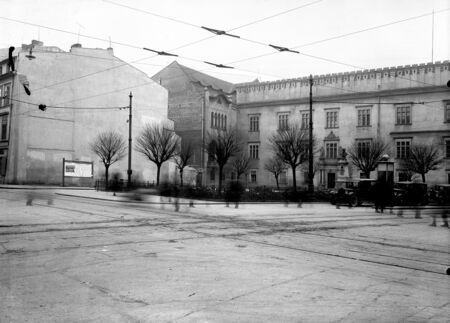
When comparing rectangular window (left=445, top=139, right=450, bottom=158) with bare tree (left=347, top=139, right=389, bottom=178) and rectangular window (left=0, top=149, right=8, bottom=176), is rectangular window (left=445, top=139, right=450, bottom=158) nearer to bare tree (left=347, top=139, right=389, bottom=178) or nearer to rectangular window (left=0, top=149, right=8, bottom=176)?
bare tree (left=347, top=139, right=389, bottom=178)

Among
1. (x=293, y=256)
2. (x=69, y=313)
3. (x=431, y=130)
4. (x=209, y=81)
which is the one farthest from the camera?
(x=209, y=81)

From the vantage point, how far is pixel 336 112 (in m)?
51.5

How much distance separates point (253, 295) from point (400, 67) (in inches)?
1878

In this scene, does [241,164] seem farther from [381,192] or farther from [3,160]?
[381,192]

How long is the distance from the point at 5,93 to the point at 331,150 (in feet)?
116

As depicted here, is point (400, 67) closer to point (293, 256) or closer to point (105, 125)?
point (105, 125)

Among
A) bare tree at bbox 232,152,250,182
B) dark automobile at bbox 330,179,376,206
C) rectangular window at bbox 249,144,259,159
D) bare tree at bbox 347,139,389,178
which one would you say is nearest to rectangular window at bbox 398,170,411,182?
bare tree at bbox 347,139,389,178

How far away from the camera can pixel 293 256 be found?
823 centimetres

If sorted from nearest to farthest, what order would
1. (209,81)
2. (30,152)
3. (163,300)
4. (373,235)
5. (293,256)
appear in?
(163,300)
(293,256)
(373,235)
(30,152)
(209,81)

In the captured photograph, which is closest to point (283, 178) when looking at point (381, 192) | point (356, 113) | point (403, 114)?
point (356, 113)

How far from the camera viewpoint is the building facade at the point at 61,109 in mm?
40969

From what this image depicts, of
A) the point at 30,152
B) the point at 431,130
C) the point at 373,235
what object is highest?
the point at 431,130

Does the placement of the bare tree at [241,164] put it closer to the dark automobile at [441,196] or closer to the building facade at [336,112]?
the building facade at [336,112]

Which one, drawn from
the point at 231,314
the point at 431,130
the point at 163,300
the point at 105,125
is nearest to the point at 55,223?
the point at 163,300
